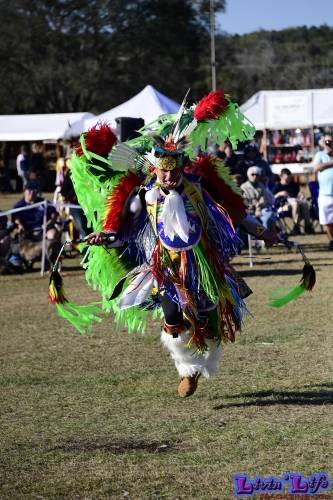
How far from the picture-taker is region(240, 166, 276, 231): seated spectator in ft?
46.3

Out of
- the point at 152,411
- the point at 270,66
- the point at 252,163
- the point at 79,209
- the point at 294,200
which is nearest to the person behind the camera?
the point at 152,411

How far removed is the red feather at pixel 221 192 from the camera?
6.56 meters

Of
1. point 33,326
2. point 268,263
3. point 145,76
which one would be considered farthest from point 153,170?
point 145,76

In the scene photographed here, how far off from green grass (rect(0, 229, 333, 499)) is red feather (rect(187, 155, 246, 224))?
1.25m

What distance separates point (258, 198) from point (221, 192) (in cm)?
788

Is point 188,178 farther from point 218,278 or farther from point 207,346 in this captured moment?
point 207,346

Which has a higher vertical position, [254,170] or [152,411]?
[254,170]

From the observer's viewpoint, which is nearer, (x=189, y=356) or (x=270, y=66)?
(x=189, y=356)

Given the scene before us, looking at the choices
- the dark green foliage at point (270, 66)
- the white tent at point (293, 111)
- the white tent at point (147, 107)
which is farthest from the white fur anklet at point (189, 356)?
the dark green foliage at point (270, 66)

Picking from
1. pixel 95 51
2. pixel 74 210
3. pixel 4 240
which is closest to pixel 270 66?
pixel 95 51

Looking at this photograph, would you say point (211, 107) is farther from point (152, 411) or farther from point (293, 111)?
point (293, 111)

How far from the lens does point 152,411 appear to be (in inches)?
242

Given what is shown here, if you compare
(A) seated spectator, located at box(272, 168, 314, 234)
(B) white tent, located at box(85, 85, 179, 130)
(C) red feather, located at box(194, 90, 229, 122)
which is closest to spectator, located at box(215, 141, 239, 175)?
(A) seated spectator, located at box(272, 168, 314, 234)
